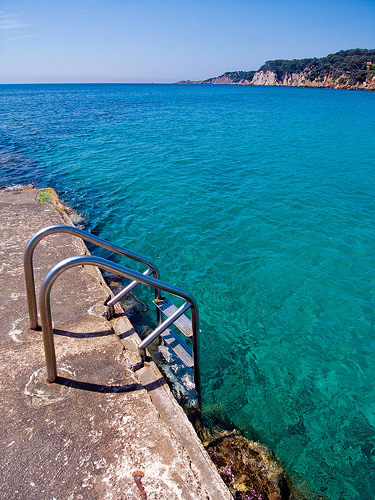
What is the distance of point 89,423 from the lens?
2.42 m

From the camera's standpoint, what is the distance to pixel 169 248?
7.40 meters

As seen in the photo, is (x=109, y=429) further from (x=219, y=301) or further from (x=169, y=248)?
(x=169, y=248)

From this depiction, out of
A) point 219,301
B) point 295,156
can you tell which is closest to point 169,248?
point 219,301


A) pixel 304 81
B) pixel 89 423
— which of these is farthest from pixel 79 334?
pixel 304 81

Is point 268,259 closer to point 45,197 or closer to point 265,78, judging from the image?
point 45,197

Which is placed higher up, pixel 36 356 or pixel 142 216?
pixel 36 356

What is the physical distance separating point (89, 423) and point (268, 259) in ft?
17.5

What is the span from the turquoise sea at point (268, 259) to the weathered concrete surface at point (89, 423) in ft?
4.71

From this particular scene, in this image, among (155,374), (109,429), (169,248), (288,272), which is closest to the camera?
(109,429)

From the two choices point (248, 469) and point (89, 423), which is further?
point (248, 469)

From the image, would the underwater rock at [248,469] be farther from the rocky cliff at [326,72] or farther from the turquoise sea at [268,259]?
the rocky cliff at [326,72]

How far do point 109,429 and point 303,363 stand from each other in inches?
121

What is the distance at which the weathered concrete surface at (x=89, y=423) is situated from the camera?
2.05 m

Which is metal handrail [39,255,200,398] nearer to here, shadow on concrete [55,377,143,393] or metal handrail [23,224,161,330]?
shadow on concrete [55,377,143,393]
